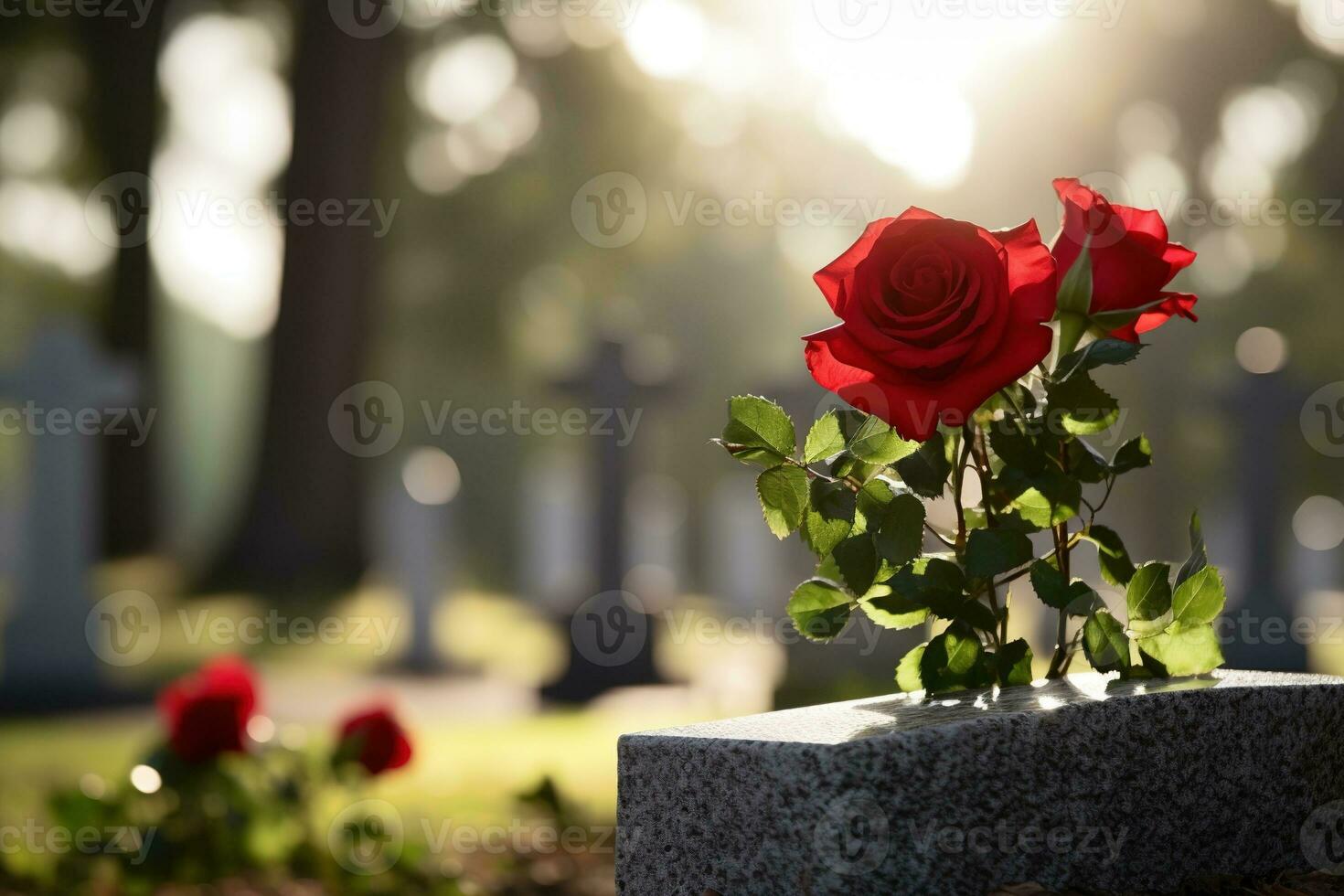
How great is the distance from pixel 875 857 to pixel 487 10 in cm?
1209

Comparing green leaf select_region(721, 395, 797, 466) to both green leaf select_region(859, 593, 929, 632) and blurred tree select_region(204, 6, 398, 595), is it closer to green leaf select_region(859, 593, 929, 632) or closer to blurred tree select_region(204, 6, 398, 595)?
green leaf select_region(859, 593, 929, 632)

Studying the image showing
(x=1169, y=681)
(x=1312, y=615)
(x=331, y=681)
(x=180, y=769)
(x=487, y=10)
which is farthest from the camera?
(x=487, y=10)

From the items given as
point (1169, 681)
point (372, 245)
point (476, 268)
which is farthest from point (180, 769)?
point (476, 268)

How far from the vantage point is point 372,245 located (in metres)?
11.0

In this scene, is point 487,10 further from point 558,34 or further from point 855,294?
point 855,294

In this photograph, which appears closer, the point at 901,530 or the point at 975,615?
the point at 901,530

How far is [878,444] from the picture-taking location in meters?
1.70

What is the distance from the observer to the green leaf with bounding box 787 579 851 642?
5.78 ft
